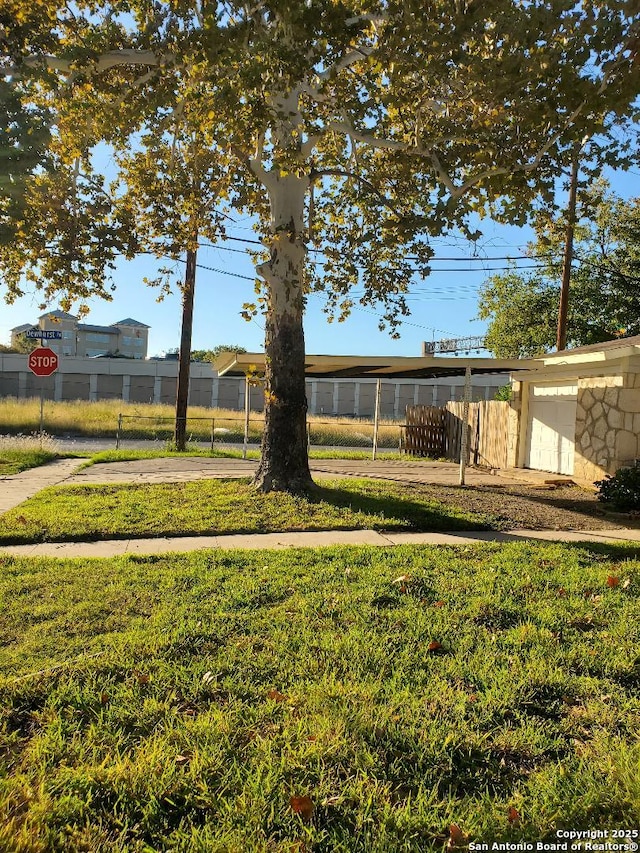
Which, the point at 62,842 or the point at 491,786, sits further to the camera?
the point at 491,786

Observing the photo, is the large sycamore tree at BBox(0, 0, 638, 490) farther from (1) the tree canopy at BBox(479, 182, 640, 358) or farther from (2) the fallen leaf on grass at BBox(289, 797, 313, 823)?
(1) the tree canopy at BBox(479, 182, 640, 358)

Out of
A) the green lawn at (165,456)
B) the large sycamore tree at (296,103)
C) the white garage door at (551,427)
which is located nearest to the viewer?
the large sycamore tree at (296,103)

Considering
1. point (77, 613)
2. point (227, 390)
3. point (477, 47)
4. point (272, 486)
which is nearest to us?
point (77, 613)

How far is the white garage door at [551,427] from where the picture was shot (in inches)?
571

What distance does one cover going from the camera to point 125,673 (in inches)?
129

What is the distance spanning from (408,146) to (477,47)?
Result: 1.51 meters

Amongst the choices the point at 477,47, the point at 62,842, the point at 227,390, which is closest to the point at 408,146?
the point at 477,47

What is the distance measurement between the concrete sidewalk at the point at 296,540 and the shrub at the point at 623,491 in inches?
73.1

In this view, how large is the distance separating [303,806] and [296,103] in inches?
357

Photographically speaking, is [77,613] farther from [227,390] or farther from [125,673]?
[227,390]

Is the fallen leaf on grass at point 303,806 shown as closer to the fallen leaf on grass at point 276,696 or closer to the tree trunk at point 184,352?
the fallen leaf on grass at point 276,696

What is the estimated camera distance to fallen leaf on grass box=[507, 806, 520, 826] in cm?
216

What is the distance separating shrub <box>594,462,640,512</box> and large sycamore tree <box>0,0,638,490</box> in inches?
207

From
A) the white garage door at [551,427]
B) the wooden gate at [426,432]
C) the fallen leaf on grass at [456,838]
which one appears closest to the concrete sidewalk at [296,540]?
the fallen leaf on grass at [456,838]
